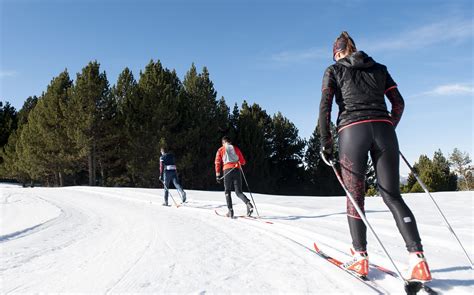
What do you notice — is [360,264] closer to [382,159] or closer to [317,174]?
[382,159]

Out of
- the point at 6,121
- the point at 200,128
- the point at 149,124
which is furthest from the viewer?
the point at 6,121

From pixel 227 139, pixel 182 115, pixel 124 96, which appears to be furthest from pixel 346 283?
pixel 124 96

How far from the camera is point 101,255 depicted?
3.83 m

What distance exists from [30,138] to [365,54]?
38901mm

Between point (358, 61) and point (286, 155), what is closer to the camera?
point (358, 61)

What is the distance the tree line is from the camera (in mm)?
30172

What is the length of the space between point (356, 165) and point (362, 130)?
1.00ft

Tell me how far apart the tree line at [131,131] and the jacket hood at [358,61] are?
27061 mm

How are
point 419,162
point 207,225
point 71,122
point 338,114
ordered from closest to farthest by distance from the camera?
point 338,114 → point 207,225 → point 71,122 → point 419,162

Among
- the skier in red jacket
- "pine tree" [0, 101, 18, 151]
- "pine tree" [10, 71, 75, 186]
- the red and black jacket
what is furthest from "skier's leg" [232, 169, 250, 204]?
"pine tree" [0, 101, 18, 151]

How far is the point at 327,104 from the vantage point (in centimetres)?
284

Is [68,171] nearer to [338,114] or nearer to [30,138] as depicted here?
[30,138]

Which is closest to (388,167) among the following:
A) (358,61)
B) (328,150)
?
(328,150)

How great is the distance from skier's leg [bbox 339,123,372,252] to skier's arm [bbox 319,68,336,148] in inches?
4.9
